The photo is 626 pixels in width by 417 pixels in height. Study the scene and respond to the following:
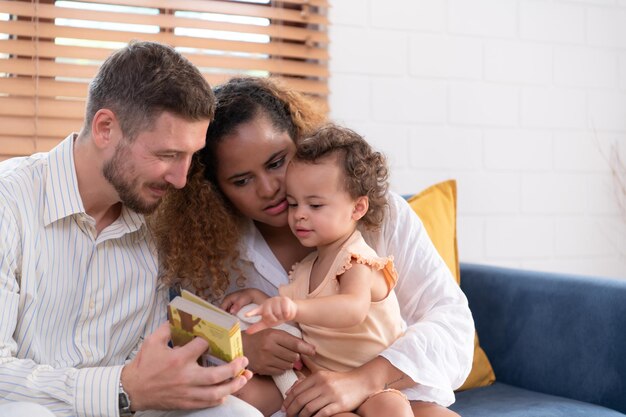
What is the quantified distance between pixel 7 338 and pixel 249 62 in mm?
1269

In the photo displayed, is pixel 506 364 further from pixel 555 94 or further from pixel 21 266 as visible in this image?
pixel 21 266

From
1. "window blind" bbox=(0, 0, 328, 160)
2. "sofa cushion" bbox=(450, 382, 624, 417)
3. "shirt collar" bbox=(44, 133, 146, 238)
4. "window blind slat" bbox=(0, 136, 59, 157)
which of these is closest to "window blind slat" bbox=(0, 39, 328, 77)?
"window blind" bbox=(0, 0, 328, 160)

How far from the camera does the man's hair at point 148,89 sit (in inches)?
61.5

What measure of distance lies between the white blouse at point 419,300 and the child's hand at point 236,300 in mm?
96

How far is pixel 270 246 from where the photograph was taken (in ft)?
6.23

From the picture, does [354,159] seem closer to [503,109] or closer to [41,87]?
[41,87]

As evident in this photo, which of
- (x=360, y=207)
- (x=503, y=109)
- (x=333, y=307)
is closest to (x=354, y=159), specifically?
(x=360, y=207)

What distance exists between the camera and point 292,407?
1.57 m

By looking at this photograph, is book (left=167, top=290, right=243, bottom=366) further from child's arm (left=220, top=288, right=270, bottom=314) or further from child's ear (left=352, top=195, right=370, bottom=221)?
child's ear (left=352, top=195, right=370, bottom=221)

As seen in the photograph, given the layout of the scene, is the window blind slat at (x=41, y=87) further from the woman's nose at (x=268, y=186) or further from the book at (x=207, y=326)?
the book at (x=207, y=326)

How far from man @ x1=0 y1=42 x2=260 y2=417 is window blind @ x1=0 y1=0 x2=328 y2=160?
613 millimetres

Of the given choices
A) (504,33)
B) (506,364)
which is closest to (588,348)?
(506,364)

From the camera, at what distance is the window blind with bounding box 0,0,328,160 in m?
2.22

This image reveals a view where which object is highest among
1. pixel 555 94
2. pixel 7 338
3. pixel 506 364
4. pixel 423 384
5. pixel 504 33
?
pixel 504 33
